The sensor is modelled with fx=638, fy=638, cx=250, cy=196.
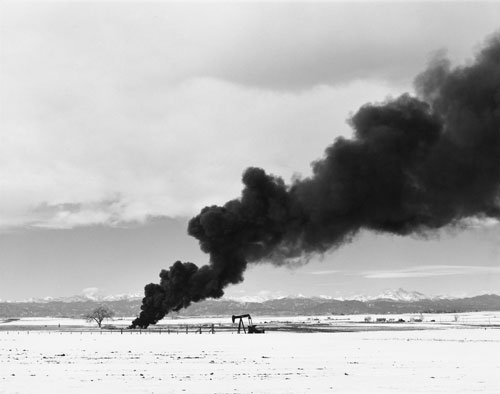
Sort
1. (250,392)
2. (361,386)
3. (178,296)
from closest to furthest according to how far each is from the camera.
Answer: (250,392) < (361,386) < (178,296)

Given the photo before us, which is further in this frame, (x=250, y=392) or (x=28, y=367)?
(x=28, y=367)

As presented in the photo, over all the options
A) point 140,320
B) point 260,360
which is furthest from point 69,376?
point 140,320

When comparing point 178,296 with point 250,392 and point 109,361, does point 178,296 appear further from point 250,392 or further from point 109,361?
point 250,392

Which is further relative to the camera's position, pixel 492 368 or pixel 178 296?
pixel 178 296

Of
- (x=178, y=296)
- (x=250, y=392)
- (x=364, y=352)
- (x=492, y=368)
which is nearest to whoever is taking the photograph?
(x=250, y=392)

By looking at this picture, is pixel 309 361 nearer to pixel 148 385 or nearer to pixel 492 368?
pixel 492 368

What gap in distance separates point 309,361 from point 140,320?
94.4m

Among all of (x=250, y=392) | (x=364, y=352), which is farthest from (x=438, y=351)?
(x=250, y=392)

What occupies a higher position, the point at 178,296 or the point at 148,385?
the point at 178,296

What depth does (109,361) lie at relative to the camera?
58.6m

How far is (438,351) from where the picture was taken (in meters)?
69.7

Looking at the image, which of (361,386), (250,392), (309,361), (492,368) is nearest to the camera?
(250,392)

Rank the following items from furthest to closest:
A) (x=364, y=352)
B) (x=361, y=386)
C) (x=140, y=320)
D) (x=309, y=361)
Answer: (x=140, y=320)
(x=364, y=352)
(x=309, y=361)
(x=361, y=386)

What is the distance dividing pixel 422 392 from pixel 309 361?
23031 millimetres
